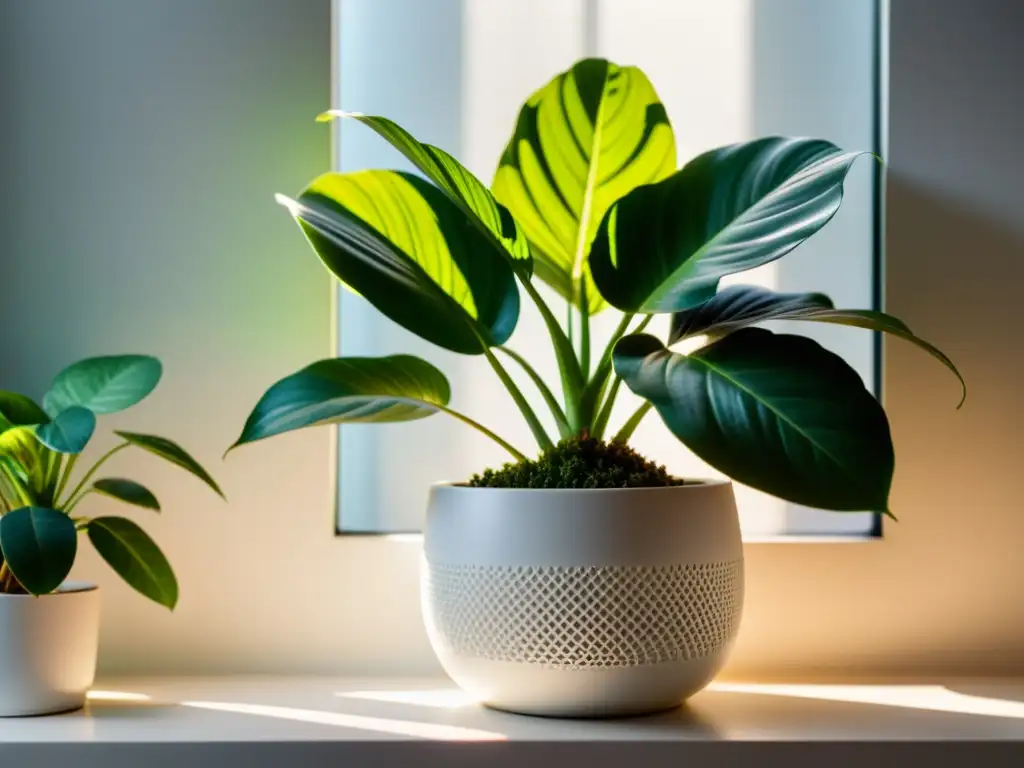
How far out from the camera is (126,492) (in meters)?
0.98

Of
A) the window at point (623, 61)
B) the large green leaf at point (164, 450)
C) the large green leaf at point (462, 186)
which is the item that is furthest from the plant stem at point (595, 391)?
the large green leaf at point (164, 450)

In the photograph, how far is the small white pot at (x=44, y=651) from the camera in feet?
3.00

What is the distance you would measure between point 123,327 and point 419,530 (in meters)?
0.39

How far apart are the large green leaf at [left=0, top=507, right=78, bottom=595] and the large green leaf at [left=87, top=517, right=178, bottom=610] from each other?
10 cm

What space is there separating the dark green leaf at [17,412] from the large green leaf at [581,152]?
18.8 inches

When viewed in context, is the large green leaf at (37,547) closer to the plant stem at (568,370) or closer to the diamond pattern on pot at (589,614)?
the diamond pattern on pot at (589,614)

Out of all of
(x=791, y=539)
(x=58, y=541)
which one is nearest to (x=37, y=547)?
(x=58, y=541)

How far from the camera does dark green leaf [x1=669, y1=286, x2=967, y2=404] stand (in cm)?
86

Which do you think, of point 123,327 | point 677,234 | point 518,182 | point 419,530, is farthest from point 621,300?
point 123,327

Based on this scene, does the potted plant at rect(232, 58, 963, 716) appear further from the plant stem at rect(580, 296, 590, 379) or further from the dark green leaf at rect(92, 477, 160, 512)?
the dark green leaf at rect(92, 477, 160, 512)

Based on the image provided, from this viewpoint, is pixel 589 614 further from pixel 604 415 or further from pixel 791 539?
pixel 791 539

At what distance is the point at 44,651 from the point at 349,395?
35cm

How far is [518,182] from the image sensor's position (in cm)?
105

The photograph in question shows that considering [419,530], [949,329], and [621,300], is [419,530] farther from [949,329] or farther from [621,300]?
[949,329]
